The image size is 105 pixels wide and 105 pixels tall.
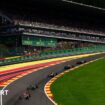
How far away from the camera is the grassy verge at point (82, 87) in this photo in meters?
28.2

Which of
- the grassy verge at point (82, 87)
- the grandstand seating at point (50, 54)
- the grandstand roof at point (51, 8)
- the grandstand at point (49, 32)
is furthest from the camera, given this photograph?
the grandstand roof at point (51, 8)

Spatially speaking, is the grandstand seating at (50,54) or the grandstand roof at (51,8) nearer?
the grandstand seating at (50,54)

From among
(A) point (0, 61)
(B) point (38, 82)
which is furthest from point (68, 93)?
(A) point (0, 61)

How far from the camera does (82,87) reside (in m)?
34.2

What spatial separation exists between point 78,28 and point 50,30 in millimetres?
14849

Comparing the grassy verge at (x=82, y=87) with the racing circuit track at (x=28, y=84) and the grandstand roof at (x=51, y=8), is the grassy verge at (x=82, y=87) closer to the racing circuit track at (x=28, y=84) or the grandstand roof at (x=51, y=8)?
the racing circuit track at (x=28, y=84)

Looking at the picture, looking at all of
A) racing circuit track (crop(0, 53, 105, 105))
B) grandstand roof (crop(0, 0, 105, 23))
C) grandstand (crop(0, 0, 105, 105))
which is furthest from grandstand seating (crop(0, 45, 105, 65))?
grandstand roof (crop(0, 0, 105, 23))

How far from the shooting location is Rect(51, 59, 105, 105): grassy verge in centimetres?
2816

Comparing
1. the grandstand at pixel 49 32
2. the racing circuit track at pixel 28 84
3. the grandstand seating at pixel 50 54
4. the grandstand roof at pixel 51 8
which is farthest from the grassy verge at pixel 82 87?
the grandstand roof at pixel 51 8

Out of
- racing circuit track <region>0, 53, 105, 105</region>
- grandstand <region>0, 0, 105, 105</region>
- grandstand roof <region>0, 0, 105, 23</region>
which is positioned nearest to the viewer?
racing circuit track <region>0, 53, 105, 105</region>

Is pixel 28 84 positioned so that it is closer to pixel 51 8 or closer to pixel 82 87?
pixel 82 87

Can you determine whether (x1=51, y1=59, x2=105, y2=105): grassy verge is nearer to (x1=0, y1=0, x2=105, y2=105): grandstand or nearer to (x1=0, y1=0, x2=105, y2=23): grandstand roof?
(x1=0, y1=0, x2=105, y2=105): grandstand

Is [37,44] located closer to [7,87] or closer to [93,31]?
[93,31]

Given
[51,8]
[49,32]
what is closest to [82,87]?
[49,32]
